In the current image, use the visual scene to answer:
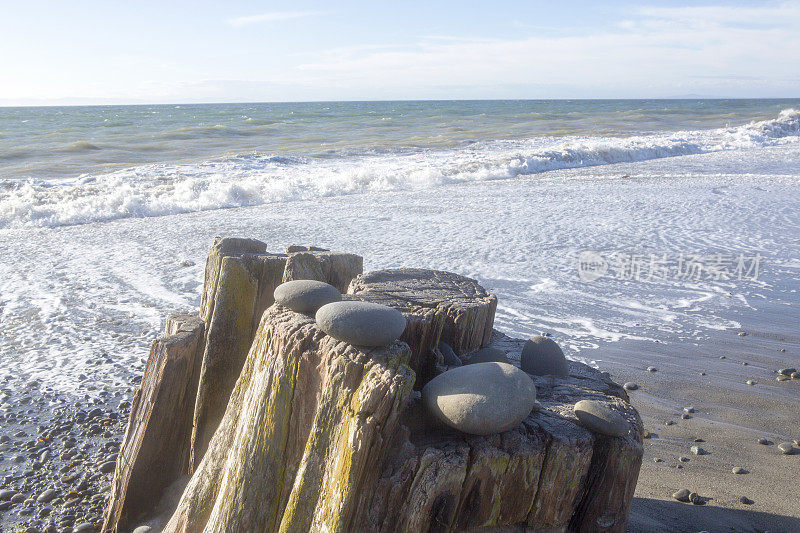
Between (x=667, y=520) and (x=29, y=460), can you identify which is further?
(x=29, y=460)

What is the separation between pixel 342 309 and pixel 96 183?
41.1 ft

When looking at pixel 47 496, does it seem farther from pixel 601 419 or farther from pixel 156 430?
pixel 601 419

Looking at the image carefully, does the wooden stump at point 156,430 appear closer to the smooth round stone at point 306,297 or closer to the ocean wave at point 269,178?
the smooth round stone at point 306,297

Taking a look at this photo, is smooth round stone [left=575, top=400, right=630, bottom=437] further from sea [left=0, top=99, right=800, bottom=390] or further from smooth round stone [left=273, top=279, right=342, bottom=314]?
sea [left=0, top=99, right=800, bottom=390]

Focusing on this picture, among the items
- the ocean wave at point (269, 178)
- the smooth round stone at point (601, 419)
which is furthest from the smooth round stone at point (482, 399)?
the ocean wave at point (269, 178)

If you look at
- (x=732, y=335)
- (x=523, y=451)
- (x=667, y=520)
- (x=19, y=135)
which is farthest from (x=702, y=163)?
(x=19, y=135)

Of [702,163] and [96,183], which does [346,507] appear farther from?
[702,163]

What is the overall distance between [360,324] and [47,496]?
2208 millimetres

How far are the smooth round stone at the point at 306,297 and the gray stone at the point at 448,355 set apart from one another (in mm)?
498

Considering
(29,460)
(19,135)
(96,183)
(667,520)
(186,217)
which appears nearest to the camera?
(667,520)

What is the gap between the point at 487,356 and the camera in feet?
8.89

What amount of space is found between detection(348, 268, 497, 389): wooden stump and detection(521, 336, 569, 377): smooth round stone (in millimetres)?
235

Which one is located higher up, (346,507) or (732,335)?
(346,507)

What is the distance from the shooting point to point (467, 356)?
2744mm
